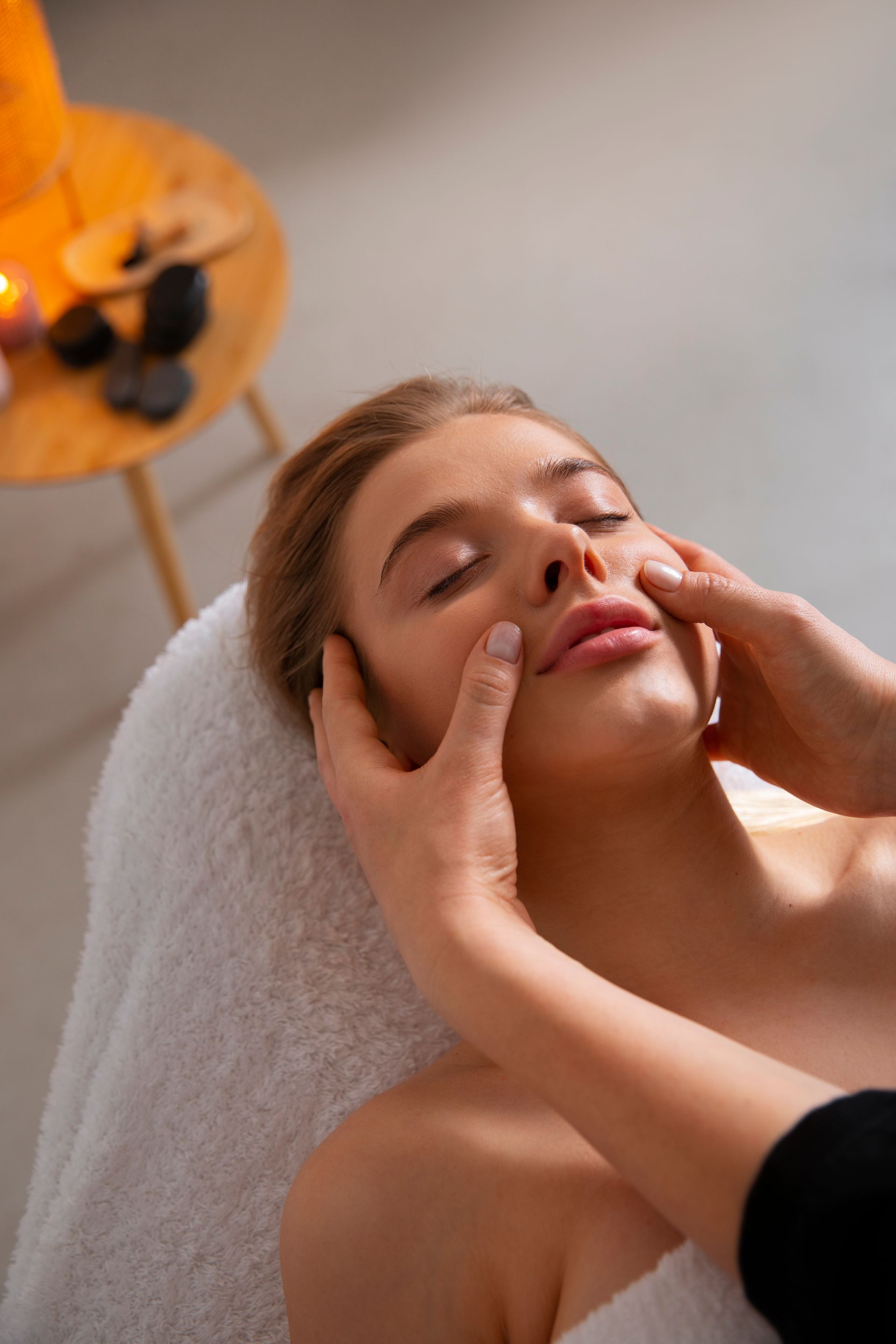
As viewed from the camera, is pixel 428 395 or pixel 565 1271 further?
pixel 428 395

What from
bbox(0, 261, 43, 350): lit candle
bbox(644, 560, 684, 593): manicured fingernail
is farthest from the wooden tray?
bbox(644, 560, 684, 593): manicured fingernail

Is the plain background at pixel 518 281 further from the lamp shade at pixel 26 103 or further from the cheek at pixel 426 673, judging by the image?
the cheek at pixel 426 673

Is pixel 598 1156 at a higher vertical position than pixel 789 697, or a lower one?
lower

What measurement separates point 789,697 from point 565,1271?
611mm

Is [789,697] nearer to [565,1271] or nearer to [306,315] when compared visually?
[565,1271]

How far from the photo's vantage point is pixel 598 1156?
97cm

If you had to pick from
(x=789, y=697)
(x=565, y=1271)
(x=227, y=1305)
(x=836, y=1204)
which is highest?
(x=836, y=1204)

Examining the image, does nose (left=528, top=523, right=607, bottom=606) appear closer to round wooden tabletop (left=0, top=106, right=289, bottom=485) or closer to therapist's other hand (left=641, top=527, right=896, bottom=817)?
therapist's other hand (left=641, top=527, right=896, bottom=817)

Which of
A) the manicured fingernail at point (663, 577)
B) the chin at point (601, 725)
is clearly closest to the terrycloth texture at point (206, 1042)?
the chin at point (601, 725)

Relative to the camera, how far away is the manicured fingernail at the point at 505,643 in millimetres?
997

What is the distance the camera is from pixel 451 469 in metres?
1.15

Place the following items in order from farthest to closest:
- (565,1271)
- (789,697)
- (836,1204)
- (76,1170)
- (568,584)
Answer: (76,1170) → (789,697) → (568,584) → (565,1271) → (836,1204)

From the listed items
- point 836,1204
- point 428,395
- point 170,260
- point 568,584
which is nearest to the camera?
point 836,1204

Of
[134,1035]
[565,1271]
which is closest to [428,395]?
[134,1035]
